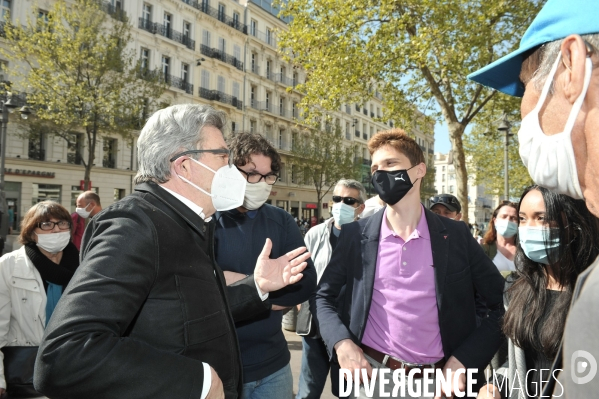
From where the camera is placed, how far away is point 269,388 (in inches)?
116

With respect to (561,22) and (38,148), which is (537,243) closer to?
(561,22)

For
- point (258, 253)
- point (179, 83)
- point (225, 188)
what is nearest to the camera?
point (225, 188)

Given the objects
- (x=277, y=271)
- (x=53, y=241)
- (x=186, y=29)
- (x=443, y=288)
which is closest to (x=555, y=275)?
(x=443, y=288)

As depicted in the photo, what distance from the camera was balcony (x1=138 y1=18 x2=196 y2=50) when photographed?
1298 inches

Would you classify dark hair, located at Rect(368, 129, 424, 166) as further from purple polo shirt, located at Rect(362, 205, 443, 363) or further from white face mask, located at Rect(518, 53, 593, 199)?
Answer: white face mask, located at Rect(518, 53, 593, 199)

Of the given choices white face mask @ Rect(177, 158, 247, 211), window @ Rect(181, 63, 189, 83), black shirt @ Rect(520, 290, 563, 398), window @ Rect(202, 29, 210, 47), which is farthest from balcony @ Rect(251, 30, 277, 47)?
black shirt @ Rect(520, 290, 563, 398)

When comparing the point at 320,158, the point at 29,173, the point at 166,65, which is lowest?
the point at 29,173

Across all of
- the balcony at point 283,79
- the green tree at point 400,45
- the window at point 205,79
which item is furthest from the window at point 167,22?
the green tree at point 400,45

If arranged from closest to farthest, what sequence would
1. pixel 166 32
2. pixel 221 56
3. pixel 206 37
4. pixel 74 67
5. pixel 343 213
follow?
pixel 343 213, pixel 74 67, pixel 166 32, pixel 206 37, pixel 221 56

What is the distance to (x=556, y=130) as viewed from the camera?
3.94 feet

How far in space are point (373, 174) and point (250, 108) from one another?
40776 millimetres

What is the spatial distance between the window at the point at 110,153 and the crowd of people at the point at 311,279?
28672 millimetres

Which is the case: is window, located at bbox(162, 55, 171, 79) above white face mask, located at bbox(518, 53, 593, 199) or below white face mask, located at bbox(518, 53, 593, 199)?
above

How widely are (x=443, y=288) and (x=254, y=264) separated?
4.07 feet
